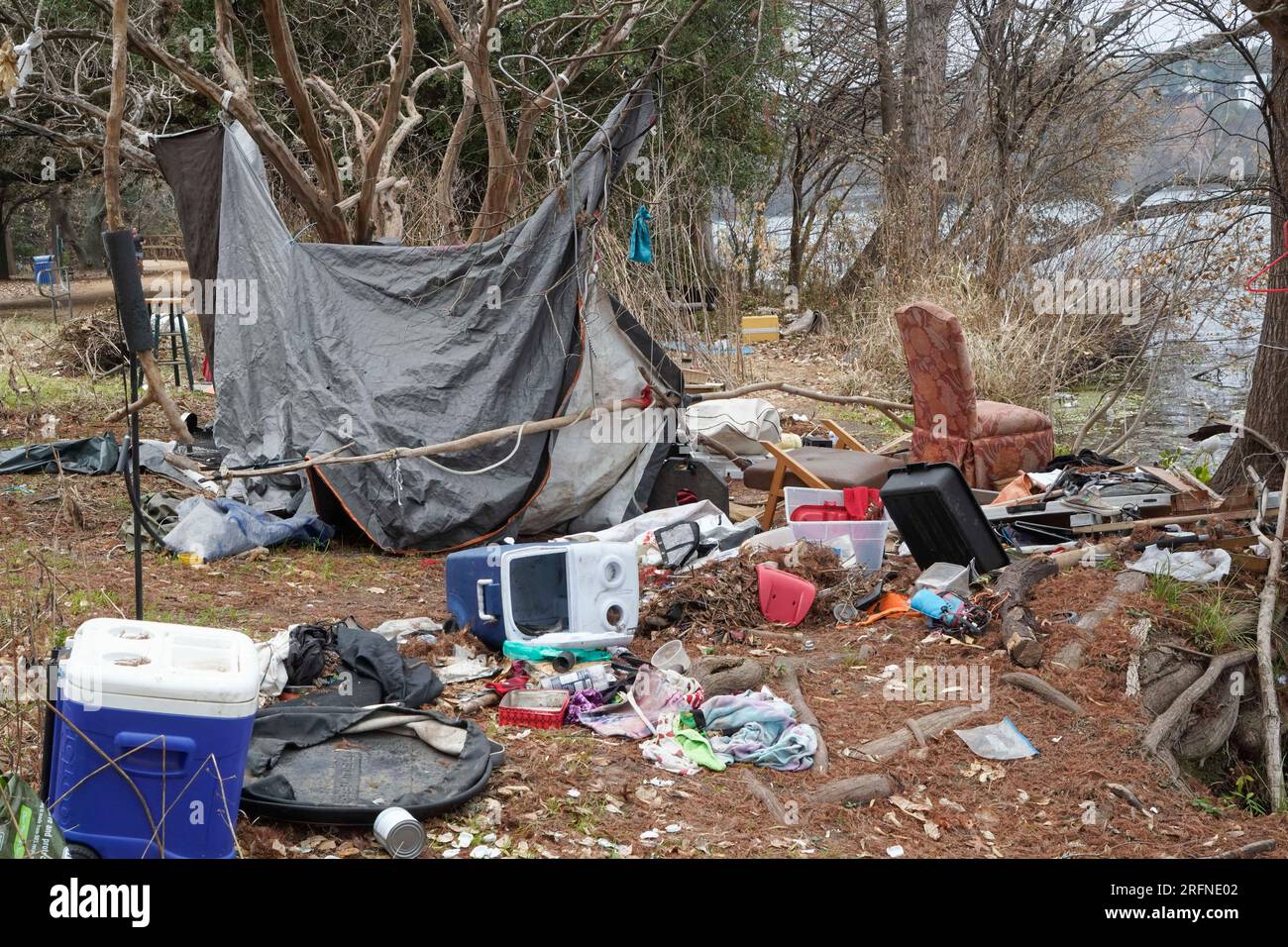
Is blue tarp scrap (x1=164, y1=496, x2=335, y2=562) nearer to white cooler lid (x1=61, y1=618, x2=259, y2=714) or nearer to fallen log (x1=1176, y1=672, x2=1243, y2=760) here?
white cooler lid (x1=61, y1=618, x2=259, y2=714)

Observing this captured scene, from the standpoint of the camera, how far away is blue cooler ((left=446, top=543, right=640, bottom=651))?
16.3 feet

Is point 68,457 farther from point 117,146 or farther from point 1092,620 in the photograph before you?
point 1092,620

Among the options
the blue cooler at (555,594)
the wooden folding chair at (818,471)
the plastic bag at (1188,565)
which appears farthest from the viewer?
the wooden folding chair at (818,471)

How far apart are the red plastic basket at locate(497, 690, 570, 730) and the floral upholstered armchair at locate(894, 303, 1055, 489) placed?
4.07m

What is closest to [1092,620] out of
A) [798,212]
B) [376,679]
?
[376,679]

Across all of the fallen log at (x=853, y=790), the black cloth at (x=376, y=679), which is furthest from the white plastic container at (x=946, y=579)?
the black cloth at (x=376, y=679)

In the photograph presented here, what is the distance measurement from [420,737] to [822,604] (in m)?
2.38

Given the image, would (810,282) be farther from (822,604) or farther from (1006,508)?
(822,604)

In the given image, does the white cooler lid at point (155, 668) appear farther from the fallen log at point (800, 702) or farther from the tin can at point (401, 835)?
the fallen log at point (800, 702)

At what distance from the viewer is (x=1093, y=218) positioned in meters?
12.3

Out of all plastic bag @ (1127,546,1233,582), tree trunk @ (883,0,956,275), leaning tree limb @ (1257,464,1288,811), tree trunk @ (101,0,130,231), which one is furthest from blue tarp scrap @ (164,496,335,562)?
tree trunk @ (883,0,956,275)

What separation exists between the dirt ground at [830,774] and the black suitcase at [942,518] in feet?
1.34

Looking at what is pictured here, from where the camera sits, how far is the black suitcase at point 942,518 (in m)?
5.80
